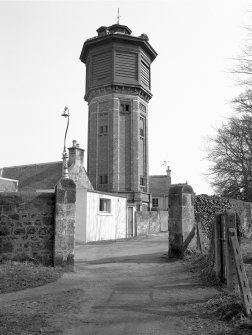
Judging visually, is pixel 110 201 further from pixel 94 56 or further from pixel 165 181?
pixel 165 181

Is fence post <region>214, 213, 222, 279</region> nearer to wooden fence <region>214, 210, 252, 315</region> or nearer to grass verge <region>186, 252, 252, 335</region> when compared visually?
wooden fence <region>214, 210, 252, 315</region>

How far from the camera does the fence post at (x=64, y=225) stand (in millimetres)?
9828

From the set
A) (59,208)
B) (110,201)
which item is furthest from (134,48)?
(59,208)

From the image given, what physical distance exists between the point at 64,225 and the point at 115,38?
3357 centimetres

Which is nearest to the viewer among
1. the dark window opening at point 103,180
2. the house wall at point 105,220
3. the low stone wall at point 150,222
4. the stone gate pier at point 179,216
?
the stone gate pier at point 179,216

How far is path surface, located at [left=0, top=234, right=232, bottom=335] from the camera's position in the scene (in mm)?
4828

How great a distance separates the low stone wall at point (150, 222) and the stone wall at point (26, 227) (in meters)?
23.7

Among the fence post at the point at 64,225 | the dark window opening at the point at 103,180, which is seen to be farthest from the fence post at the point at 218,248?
the dark window opening at the point at 103,180

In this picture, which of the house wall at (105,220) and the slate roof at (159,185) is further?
the slate roof at (159,185)

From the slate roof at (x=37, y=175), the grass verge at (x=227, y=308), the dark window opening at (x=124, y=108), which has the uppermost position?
the dark window opening at (x=124, y=108)

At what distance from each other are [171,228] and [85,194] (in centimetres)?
1211

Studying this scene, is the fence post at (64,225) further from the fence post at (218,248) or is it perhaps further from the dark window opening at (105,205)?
the dark window opening at (105,205)

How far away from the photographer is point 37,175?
31172 mm

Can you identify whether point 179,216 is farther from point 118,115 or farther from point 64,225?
point 118,115
